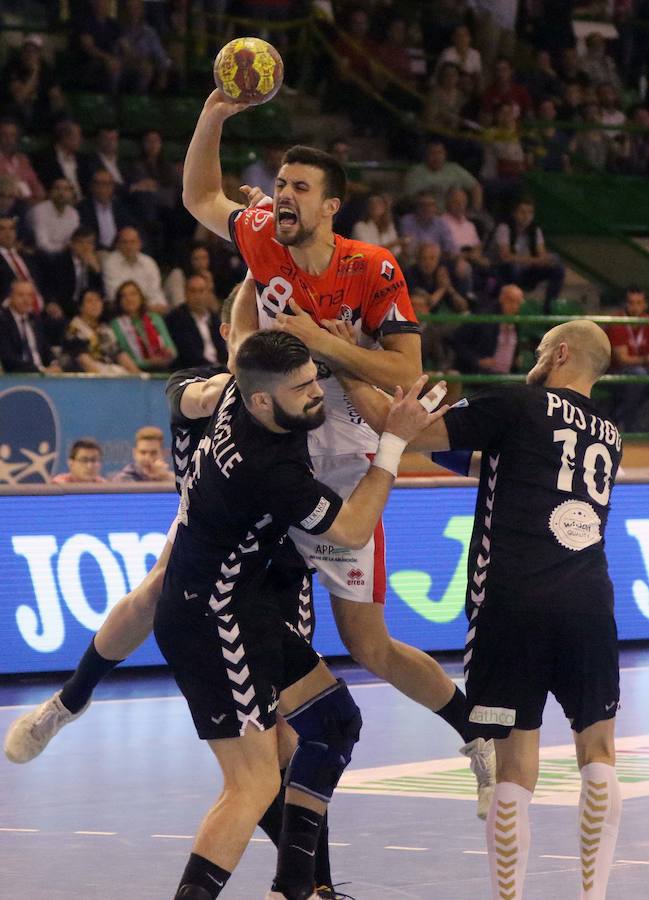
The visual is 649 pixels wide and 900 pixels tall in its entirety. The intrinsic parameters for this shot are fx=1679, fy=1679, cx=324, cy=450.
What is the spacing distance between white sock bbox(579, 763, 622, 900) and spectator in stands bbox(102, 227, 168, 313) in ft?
29.6

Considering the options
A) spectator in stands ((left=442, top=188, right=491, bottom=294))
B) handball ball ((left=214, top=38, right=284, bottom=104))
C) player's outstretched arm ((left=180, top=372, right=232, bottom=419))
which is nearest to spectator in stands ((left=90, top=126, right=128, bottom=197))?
spectator in stands ((left=442, top=188, right=491, bottom=294))

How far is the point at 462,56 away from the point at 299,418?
14460 millimetres

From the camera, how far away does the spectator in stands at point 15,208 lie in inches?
546

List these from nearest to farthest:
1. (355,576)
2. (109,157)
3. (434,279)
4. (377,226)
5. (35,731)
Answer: (355,576)
(35,731)
(109,157)
(434,279)
(377,226)

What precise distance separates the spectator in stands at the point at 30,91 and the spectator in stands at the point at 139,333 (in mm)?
2905

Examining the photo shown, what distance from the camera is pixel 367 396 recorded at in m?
5.66

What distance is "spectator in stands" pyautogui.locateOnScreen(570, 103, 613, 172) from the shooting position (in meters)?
19.3

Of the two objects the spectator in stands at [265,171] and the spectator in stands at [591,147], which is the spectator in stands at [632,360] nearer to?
the spectator in stands at [591,147]

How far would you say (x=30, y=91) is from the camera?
1545cm

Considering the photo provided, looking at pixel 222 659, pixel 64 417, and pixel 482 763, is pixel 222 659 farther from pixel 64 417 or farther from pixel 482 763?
pixel 64 417

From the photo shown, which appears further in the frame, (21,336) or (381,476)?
(21,336)

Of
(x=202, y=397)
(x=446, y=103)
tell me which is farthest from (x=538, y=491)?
(x=446, y=103)

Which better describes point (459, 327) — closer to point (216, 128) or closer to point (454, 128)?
point (454, 128)

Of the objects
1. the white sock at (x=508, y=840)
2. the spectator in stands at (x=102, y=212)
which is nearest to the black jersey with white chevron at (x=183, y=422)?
the white sock at (x=508, y=840)
